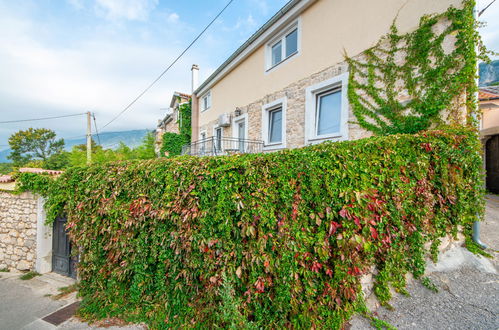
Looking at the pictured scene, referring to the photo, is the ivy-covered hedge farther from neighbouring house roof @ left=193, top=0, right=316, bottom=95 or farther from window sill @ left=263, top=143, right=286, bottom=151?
neighbouring house roof @ left=193, top=0, right=316, bottom=95

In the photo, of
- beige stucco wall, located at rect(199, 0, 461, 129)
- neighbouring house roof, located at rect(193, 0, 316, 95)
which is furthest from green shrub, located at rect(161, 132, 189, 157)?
beige stucco wall, located at rect(199, 0, 461, 129)

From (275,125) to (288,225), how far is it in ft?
19.1

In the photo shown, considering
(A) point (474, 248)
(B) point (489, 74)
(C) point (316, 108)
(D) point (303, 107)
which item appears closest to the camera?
(A) point (474, 248)

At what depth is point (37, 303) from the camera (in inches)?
177

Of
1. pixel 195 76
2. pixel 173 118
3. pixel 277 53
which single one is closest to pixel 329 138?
pixel 277 53

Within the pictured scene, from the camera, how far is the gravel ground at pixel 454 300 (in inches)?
95.2

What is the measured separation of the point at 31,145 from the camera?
37.3 m

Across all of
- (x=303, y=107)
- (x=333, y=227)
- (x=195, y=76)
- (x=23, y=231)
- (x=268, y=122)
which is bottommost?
(x=23, y=231)

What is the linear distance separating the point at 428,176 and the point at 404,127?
1.61m

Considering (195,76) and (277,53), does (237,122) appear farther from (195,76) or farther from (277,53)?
(195,76)

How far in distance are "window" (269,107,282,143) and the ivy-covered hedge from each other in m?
4.89

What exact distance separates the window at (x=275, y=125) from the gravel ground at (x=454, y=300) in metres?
5.41

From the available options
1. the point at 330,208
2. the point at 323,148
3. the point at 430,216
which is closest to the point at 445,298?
the point at 430,216

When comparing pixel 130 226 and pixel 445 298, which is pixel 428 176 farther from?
pixel 130 226
